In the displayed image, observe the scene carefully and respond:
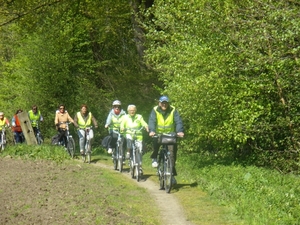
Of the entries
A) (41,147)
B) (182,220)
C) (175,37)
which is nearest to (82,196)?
(182,220)

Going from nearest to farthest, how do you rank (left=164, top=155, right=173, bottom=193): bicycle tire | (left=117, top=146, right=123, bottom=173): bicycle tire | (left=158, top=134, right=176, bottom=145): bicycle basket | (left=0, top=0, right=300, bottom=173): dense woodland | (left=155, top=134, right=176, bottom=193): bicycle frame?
1. (left=0, top=0, right=300, bottom=173): dense woodland
2. (left=164, top=155, right=173, bottom=193): bicycle tire
3. (left=155, top=134, right=176, bottom=193): bicycle frame
4. (left=158, top=134, right=176, bottom=145): bicycle basket
5. (left=117, top=146, right=123, bottom=173): bicycle tire

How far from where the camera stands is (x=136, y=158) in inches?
730

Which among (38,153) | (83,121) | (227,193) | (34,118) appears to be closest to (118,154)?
(83,121)

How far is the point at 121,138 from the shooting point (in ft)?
69.1

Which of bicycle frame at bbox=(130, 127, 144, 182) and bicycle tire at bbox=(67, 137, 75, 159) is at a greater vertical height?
bicycle frame at bbox=(130, 127, 144, 182)

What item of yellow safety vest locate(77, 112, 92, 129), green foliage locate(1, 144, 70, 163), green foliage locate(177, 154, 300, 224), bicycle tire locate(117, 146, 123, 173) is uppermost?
yellow safety vest locate(77, 112, 92, 129)

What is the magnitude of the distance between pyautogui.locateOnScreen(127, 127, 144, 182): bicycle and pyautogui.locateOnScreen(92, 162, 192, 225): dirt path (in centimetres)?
34

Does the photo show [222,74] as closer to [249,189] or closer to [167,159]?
[167,159]

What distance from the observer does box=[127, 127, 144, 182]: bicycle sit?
18.3 m

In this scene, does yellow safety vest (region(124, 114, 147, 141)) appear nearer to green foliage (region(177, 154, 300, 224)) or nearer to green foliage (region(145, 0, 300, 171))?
green foliage (region(145, 0, 300, 171))

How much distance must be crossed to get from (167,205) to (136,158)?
473 centimetres

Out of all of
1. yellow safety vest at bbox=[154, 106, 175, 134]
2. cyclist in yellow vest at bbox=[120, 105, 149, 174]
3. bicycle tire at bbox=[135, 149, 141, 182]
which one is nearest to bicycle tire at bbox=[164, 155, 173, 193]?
yellow safety vest at bbox=[154, 106, 175, 134]

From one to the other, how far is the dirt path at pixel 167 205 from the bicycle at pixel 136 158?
34 centimetres

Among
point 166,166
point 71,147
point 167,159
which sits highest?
point 167,159
